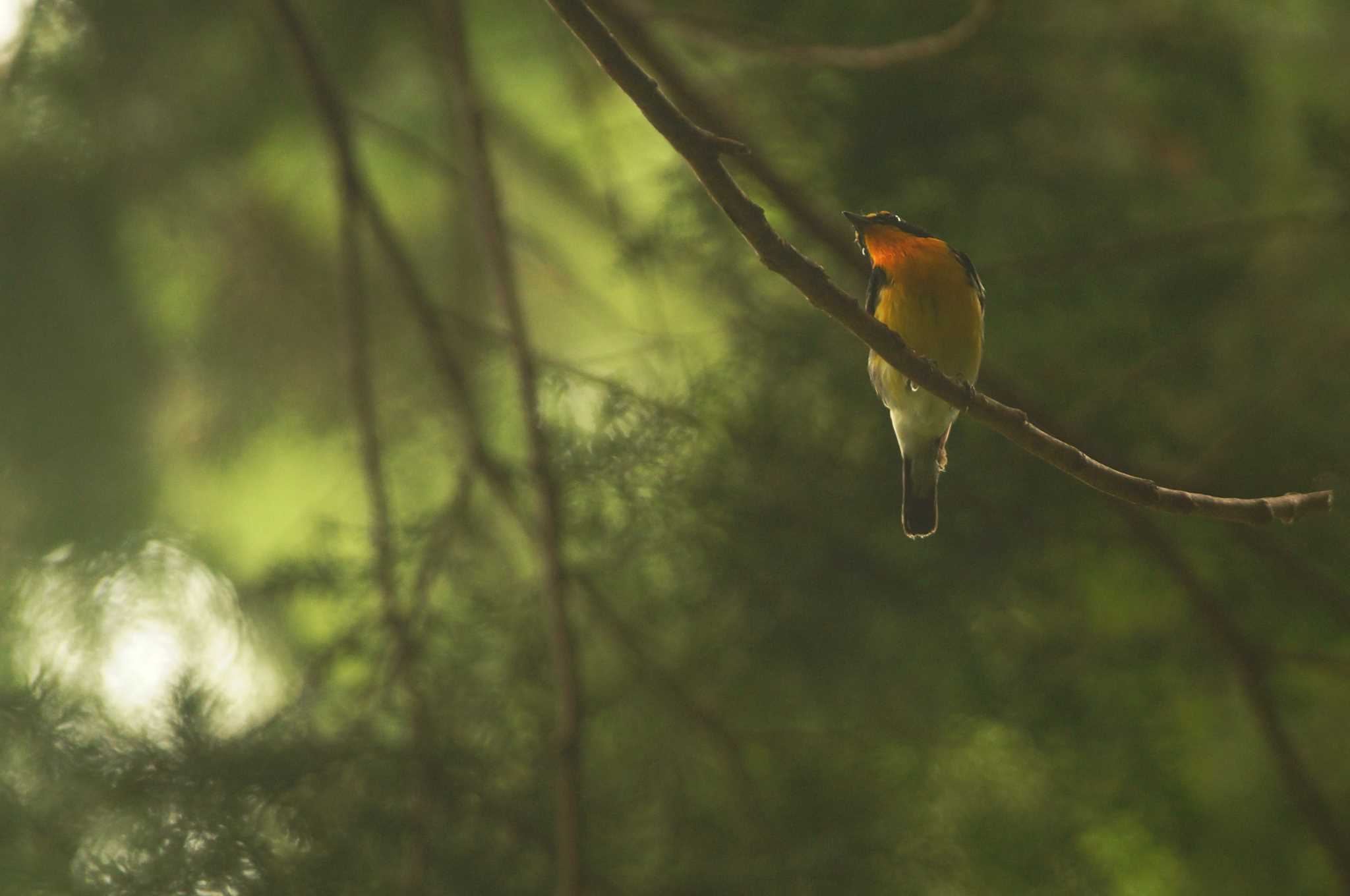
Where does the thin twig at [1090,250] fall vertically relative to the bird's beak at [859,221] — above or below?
above

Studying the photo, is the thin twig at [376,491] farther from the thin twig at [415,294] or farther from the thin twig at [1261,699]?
the thin twig at [1261,699]

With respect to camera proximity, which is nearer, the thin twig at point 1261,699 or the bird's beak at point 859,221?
the bird's beak at point 859,221

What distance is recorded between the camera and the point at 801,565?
8.90 ft

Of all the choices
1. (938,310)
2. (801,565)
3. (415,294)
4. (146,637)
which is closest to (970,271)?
(938,310)

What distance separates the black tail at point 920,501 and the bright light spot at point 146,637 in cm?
139

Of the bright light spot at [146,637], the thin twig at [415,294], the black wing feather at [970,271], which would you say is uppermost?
the thin twig at [415,294]

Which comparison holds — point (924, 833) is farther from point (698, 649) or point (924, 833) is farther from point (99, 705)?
point (99, 705)

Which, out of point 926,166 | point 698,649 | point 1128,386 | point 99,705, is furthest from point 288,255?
point 1128,386

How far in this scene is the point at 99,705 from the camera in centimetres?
261

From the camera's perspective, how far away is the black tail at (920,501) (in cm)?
225

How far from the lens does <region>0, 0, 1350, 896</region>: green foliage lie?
252cm

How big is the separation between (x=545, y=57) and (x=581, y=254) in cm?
68

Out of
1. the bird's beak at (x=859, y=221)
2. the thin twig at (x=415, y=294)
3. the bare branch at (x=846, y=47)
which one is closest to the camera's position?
the bird's beak at (x=859, y=221)

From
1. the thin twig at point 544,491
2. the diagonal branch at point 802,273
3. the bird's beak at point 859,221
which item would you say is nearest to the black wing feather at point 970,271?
the bird's beak at point 859,221
